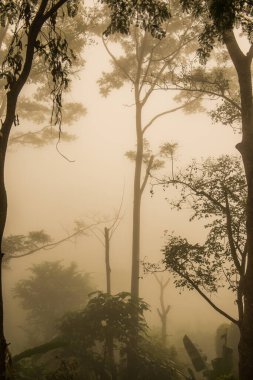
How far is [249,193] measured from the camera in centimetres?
892

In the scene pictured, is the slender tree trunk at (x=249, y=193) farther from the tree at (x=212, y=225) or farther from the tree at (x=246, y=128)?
the tree at (x=212, y=225)

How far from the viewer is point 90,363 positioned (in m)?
13.4

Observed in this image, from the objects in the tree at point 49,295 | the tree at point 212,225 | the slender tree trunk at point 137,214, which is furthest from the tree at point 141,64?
the tree at point 49,295

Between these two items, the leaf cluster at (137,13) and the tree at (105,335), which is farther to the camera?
the tree at (105,335)

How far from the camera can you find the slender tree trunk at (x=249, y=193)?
8539 millimetres

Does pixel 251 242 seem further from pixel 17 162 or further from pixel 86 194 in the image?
pixel 17 162

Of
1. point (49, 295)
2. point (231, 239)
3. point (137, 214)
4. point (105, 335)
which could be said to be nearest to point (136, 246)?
point (137, 214)

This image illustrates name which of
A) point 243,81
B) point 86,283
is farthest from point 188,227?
point 243,81

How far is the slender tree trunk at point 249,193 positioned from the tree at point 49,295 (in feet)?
65.7

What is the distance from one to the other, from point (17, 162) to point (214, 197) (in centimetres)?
9410

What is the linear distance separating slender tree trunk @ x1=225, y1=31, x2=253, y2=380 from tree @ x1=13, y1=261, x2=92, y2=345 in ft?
65.7

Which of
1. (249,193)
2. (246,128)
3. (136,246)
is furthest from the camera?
(136,246)

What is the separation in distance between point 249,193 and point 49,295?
22.5 metres

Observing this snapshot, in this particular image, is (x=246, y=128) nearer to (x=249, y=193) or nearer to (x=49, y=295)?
(x=249, y=193)
